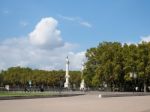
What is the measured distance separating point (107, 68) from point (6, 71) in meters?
93.0

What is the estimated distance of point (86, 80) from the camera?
110 meters

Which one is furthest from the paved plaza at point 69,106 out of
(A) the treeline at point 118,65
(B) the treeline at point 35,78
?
(B) the treeline at point 35,78

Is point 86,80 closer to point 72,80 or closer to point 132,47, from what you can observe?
point 132,47

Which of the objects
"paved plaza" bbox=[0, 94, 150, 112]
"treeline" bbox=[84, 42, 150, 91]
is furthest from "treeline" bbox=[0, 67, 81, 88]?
"paved plaza" bbox=[0, 94, 150, 112]

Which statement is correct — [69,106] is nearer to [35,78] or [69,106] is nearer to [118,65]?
[118,65]

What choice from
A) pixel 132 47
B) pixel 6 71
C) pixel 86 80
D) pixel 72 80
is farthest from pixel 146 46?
pixel 6 71

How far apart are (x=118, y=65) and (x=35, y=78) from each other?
67.9m

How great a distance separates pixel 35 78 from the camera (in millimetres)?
162500

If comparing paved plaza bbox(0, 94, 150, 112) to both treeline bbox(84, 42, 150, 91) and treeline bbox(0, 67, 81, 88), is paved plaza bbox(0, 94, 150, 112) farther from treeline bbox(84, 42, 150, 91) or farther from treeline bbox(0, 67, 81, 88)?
treeline bbox(0, 67, 81, 88)

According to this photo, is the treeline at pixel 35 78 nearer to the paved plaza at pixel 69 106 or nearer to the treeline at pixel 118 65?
the treeline at pixel 118 65

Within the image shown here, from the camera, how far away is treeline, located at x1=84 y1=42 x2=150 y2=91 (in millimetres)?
97406

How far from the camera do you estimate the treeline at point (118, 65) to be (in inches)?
3835

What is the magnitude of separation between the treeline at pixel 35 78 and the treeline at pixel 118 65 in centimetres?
4412

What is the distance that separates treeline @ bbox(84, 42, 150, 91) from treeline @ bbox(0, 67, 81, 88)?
44.1 metres
